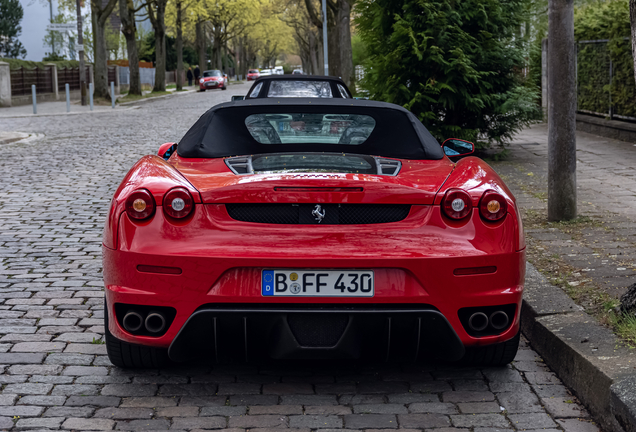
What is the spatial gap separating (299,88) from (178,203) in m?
9.80

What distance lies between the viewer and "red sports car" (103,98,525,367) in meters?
3.42

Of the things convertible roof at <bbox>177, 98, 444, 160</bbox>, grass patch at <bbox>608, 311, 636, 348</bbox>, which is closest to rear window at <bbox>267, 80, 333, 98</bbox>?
convertible roof at <bbox>177, 98, 444, 160</bbox>

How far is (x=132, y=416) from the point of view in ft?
11.4

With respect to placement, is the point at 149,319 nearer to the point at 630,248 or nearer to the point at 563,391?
the point at 563,391

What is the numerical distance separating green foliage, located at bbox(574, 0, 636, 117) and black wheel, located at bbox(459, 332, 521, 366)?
37.9ft

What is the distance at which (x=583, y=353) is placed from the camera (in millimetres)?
3779

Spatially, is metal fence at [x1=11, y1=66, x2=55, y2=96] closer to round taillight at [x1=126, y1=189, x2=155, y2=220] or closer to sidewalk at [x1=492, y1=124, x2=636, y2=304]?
sidewalk at [x1=492, y1=124, x2=636, y2=304]

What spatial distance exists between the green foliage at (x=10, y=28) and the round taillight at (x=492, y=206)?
58886 millimetres

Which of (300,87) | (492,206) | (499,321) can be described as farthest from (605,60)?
(499,321)

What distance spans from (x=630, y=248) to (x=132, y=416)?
4203mm

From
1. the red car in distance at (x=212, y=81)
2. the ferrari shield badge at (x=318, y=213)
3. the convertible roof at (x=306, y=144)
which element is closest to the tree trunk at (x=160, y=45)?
the red car in distance at (x=212, y=81)

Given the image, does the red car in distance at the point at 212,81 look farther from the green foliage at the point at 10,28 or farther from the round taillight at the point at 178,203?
the round taillight at the point at 178,203

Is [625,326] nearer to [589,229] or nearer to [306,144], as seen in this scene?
[306,144]

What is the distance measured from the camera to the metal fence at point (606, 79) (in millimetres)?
14921
